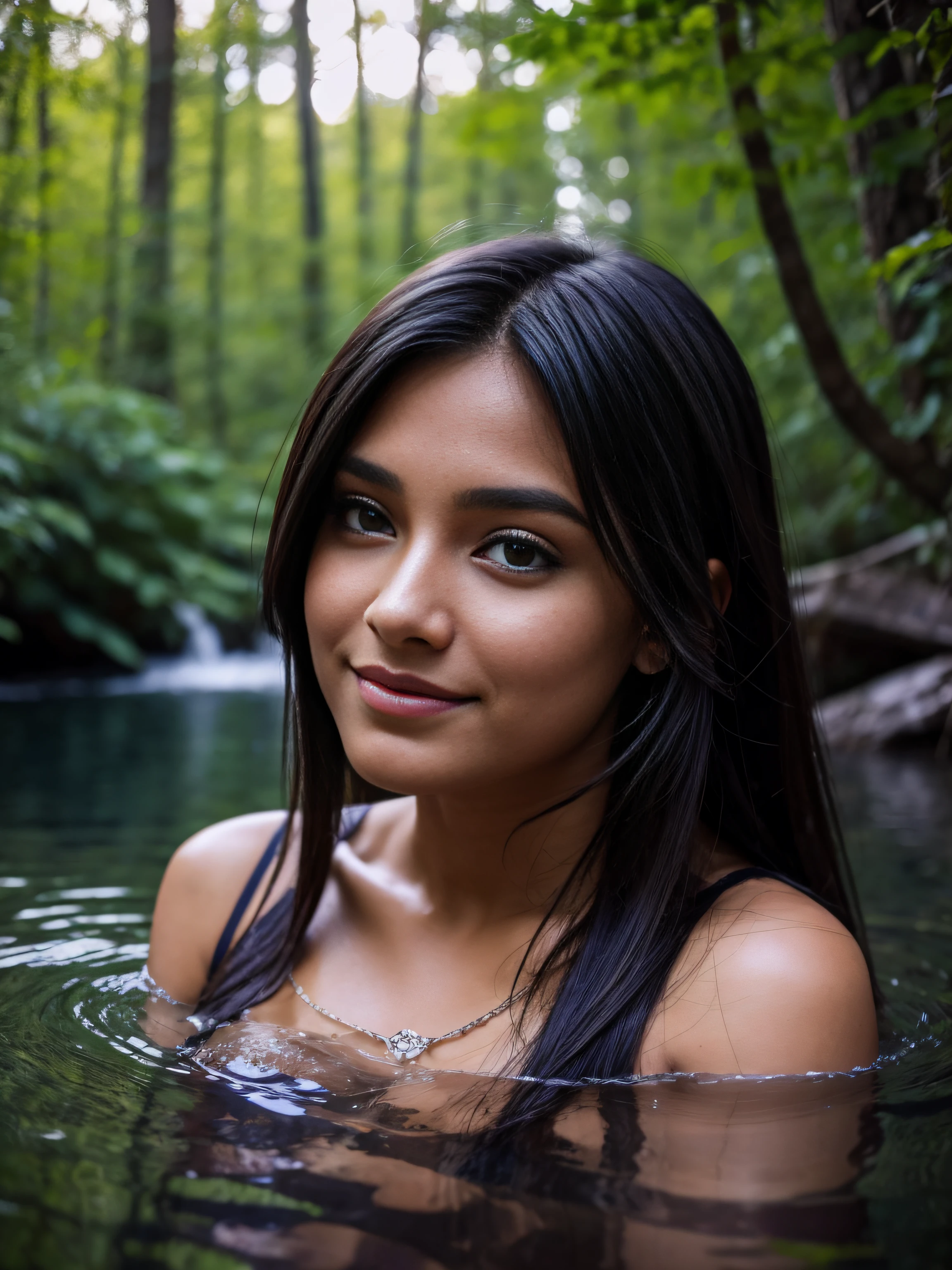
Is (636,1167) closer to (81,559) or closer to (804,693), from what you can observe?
(804,693)

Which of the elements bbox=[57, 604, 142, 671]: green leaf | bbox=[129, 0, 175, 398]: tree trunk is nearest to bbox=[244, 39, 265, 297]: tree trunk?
bbox=[129, 0, 175, 398]: tree trunk

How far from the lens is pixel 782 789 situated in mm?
1976

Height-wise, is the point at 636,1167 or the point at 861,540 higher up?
the point at 861,540

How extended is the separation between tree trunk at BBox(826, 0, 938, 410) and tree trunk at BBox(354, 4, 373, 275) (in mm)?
14399

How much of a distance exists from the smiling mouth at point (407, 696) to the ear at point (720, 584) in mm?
437

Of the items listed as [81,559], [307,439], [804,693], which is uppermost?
[81,559]

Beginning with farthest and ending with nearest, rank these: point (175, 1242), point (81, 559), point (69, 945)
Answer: point (81, 559) → point (69, 945) → point (175, 1242)

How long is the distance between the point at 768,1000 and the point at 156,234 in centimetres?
1505

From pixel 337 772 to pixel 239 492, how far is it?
1166 centimetres

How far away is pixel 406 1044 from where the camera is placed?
6.03 feet

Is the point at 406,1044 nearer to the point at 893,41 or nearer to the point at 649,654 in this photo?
the point at 649,654

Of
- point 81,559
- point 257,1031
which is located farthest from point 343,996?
point 81,559

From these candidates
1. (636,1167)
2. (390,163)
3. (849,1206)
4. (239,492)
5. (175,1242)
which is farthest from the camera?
(390,163)

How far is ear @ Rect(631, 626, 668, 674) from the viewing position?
1.71 meters
